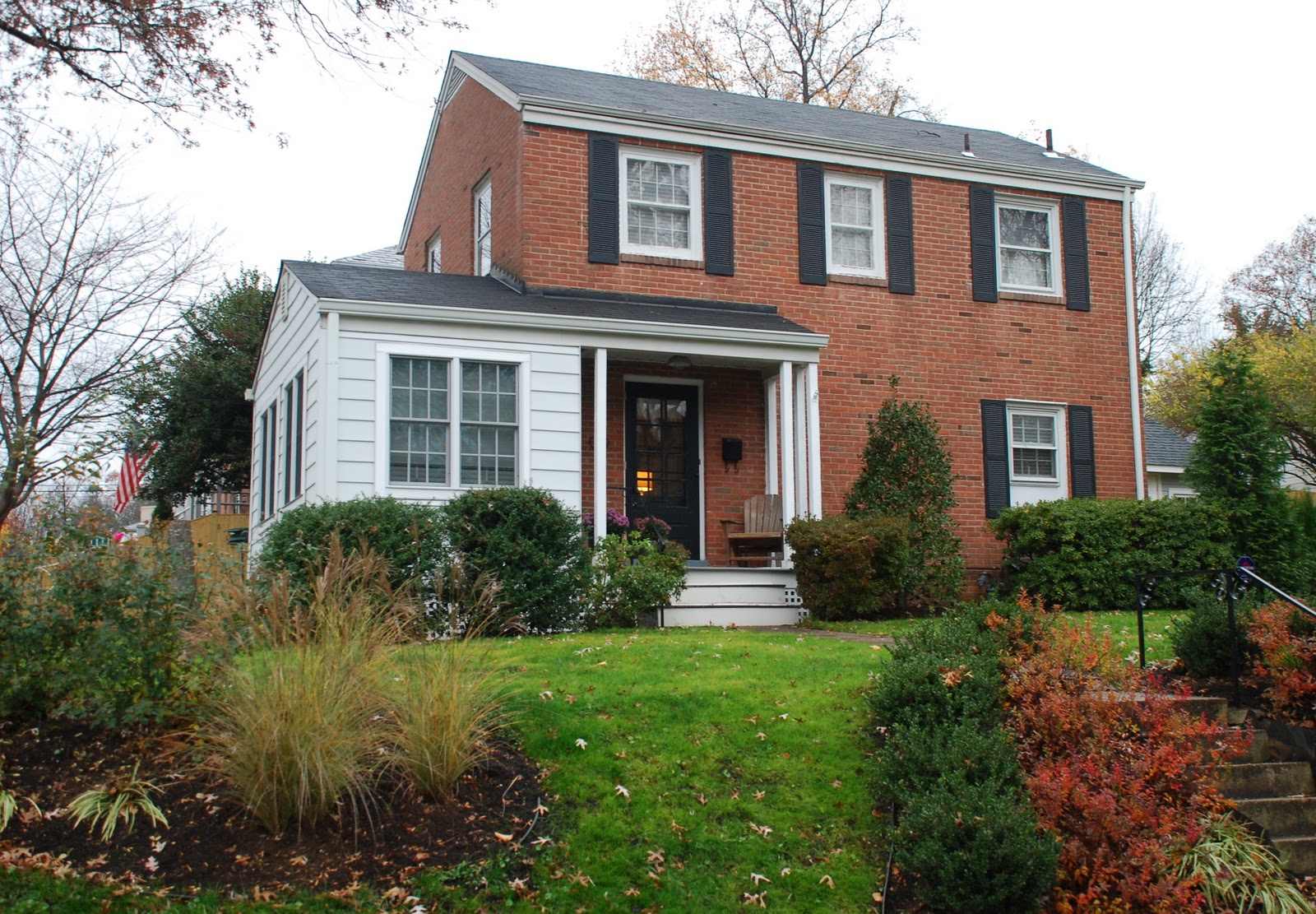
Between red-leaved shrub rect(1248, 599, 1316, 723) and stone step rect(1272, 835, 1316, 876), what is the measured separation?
1044 millimetres

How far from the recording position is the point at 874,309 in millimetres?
15734

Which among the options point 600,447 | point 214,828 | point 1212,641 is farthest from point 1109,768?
point 600,447

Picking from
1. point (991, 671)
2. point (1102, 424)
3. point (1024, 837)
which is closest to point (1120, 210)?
point (1102, 424)

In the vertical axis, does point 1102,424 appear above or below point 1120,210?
below

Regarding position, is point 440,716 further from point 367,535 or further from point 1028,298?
point 1028,298

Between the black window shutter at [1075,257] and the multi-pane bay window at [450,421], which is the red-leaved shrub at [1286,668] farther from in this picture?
the black window shutter at [1075,257]

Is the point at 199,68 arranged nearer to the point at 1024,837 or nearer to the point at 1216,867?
the point at 1024,837

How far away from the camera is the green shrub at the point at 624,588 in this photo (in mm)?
11477

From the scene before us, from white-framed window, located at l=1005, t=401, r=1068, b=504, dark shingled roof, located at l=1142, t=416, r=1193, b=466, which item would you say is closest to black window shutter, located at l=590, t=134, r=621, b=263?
white-framed window, located at l=1005, t=401, r=1068, b=504

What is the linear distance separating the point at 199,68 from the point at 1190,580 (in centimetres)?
1186

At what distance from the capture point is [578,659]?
8680 millimetres

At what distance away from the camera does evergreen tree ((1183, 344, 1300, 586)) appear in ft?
47.0

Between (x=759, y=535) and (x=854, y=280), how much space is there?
13.1 feet

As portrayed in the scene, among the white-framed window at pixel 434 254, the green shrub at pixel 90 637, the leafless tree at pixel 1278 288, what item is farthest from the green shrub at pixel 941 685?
the leafless tree at pixel 1278 288
